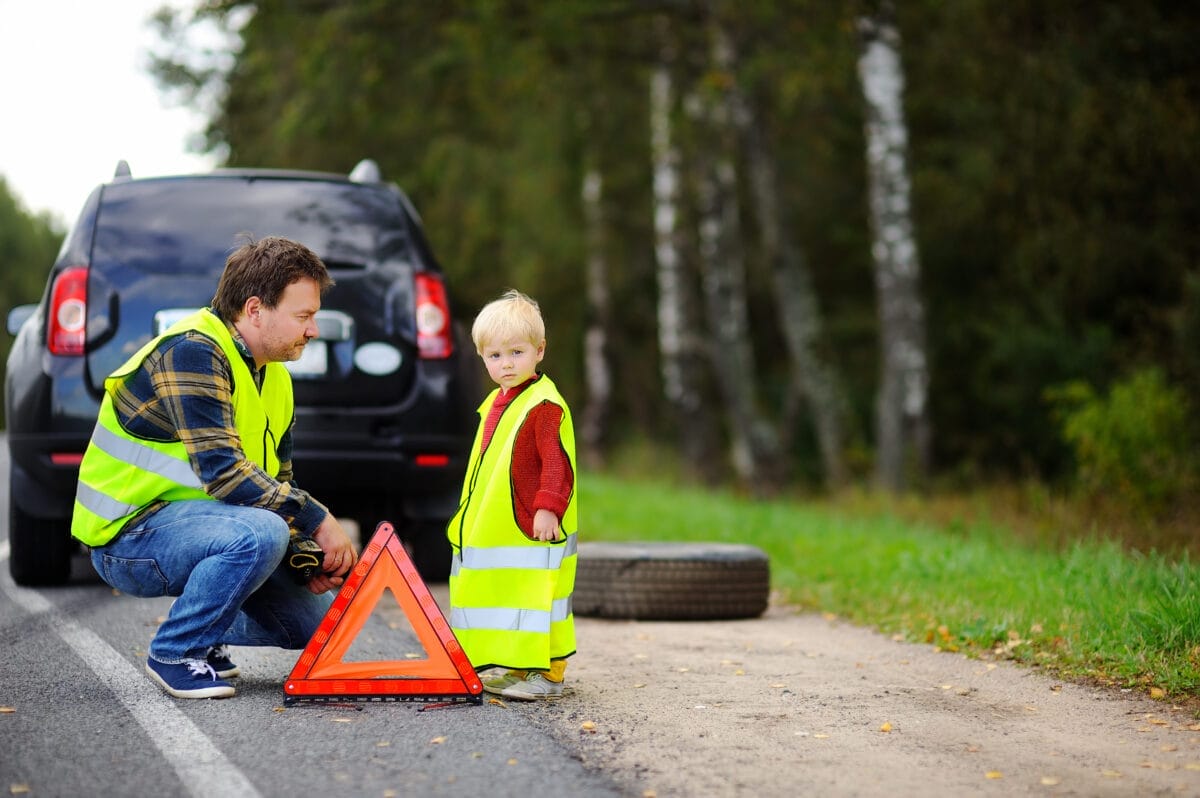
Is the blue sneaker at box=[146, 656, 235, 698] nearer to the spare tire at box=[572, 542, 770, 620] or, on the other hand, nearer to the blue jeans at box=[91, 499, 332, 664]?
the blue jeans at box=[91, 499, 332, 664]

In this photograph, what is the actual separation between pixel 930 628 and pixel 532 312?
9.16 ft

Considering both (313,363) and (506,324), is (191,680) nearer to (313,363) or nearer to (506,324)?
(506,324)

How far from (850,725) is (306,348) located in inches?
140

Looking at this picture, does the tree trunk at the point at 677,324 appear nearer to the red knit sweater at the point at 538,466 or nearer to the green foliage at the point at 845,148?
the green foliage at the point at 845,148

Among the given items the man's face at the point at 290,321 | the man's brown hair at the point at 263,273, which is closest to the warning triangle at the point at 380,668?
the man's face at the point at 290,321

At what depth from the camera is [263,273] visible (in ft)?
16.7

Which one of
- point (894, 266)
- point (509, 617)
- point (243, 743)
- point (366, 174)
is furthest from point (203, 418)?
point (894, 266)

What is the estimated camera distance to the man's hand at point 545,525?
197 inches

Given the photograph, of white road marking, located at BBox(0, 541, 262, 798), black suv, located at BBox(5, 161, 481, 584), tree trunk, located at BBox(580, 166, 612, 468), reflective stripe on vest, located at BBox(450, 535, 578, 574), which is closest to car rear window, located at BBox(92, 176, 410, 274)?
black suv, located at BBox(5, 161, 481, 584)

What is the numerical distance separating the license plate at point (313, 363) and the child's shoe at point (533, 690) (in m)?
2.49

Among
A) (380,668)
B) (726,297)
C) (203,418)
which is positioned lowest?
(380,668)

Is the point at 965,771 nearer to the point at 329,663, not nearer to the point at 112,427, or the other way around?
the point at 329,663

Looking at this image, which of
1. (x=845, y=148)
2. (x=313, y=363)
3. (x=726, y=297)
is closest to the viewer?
(x=313, y=363)

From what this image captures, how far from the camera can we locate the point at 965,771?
418cm
